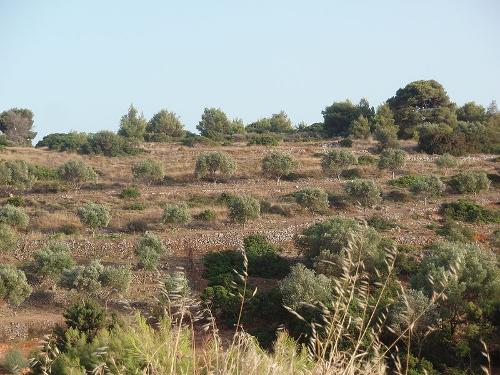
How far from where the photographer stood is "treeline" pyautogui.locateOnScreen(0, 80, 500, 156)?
49938mm

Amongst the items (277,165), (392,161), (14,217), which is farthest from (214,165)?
(14,217)

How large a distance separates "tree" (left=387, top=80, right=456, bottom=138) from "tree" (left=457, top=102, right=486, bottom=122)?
5.01 ft

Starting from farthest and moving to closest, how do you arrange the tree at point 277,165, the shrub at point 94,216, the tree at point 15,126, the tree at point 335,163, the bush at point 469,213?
the tree at point 15,126 < the tree at point 335,163 < the tree at point 277,165 < the bush at point 469,213 < the shrub at point 94,216

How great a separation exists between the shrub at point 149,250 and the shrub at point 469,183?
59.8 feet

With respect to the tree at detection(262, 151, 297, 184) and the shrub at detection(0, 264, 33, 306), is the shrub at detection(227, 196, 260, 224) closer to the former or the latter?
the tree at detection(262, 151, 297, 184)

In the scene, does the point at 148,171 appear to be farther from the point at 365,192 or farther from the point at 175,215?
the point at 365,192

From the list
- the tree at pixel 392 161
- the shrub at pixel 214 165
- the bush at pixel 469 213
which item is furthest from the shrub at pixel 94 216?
the tree at pixel 392 161

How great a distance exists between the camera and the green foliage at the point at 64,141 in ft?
167

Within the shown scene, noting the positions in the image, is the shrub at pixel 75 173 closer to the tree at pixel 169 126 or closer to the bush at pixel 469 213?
the bush at pixel 469 213

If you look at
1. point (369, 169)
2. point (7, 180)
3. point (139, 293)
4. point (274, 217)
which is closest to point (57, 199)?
point (7, 180)

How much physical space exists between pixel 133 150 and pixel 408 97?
28226mm

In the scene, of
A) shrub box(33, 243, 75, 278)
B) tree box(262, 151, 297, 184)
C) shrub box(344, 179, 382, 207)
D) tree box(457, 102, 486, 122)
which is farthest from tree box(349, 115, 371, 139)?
shrub box(33, 243, 75, 278)

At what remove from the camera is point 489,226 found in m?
30.2

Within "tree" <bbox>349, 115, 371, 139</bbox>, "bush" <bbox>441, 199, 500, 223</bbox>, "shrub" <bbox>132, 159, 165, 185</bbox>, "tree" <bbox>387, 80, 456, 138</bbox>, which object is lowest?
"bush" <bbox>441, 199, 500, 223</bbox>
